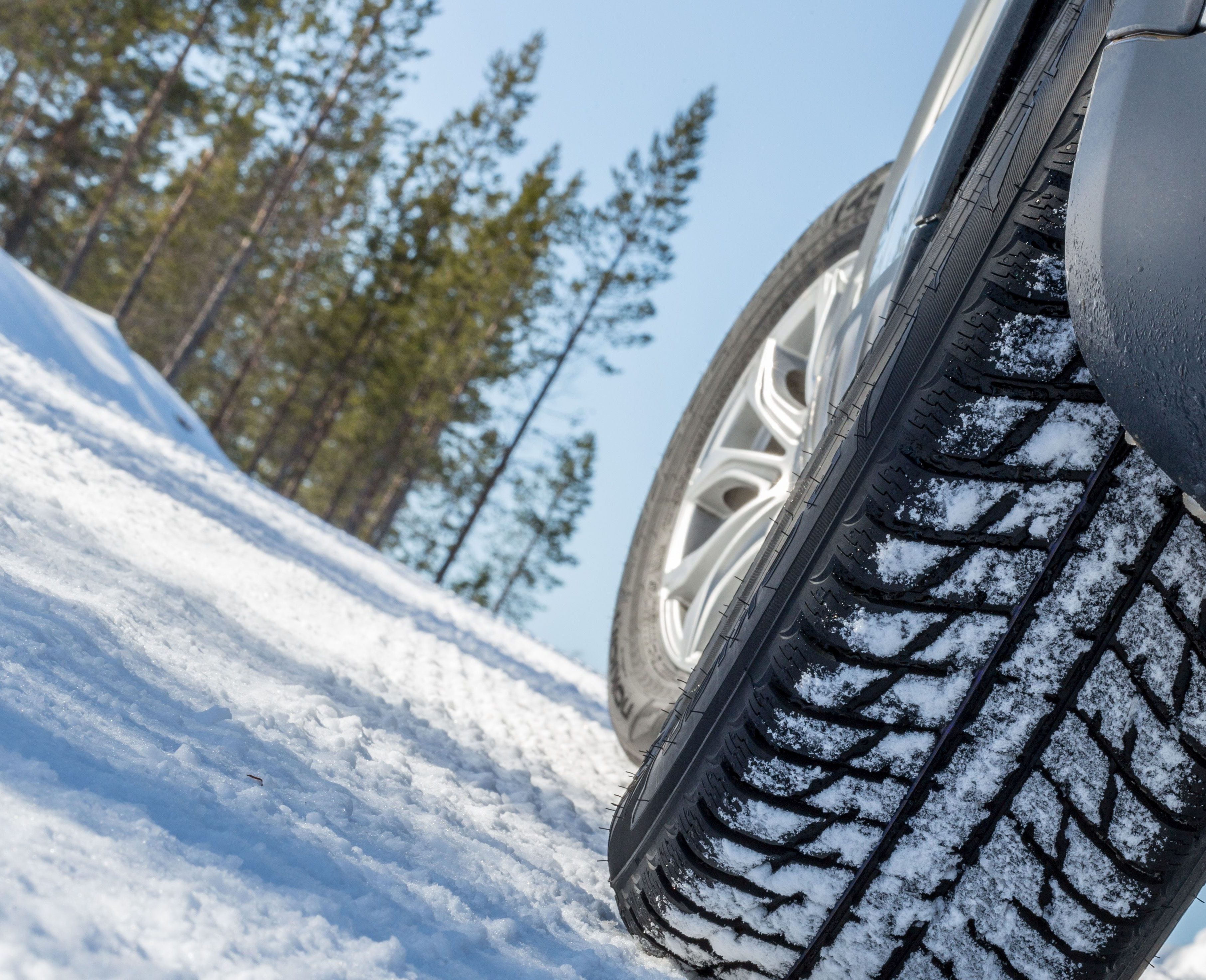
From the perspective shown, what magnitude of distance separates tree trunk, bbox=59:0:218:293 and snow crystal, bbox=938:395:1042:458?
79.1 feet

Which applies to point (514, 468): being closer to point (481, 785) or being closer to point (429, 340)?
point (429, 340)

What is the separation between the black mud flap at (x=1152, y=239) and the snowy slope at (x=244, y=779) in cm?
111

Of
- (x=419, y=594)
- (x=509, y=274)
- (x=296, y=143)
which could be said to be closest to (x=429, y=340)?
(x=509, y=274)

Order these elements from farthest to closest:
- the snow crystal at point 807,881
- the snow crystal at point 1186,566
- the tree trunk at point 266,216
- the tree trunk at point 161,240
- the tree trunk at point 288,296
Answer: the tree trunk at point 288,296
the tree trunk at point 161,240
the tree trunk at point 266,216
the snow crystal at point 807,881
the snow crystal at point 1186,566

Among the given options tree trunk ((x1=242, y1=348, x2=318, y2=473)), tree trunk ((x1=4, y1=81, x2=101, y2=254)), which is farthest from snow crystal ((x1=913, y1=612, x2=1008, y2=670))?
tree trunk ((x1=4, y1=81, x2=101, y2=254))

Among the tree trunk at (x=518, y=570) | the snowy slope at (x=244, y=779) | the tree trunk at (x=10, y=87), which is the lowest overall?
the tree trunk at (x=518, y=570)

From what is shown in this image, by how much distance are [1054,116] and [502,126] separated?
1058 inches

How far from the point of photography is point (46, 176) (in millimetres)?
23562

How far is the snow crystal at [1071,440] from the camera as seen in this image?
122 centimetres

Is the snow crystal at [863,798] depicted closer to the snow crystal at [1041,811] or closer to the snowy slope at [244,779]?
the snow crystal at [1041,811]

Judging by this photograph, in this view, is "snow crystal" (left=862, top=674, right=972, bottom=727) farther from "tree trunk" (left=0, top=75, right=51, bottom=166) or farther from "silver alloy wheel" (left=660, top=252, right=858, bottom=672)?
"tree trunk" (left=0, top=75, right=51, bottom=166)

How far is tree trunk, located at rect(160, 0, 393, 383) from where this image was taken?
1886 centimetres

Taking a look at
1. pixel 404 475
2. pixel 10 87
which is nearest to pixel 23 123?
pixel 10 87

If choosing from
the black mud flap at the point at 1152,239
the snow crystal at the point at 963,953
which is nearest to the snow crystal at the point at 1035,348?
the black mud flap at the point at 1152,239
